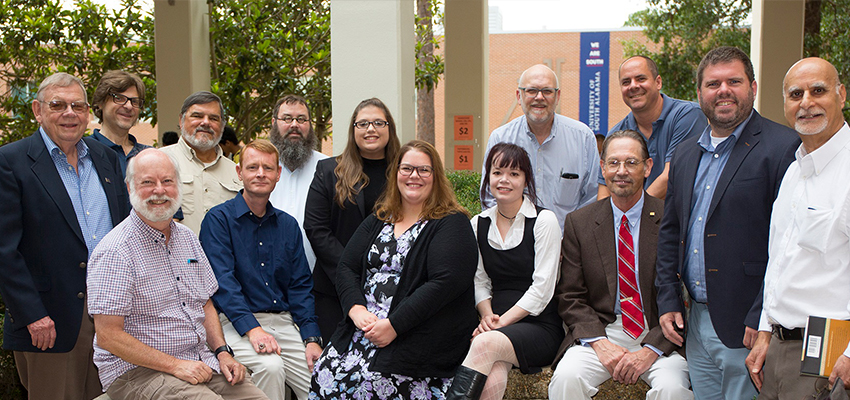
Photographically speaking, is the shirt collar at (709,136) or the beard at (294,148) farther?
the beard at (294,148)

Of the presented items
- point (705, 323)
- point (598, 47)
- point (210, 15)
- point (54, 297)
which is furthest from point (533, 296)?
point (598, 47)

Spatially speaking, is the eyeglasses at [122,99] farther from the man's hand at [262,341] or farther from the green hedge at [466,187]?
the green hedge at [466,187]

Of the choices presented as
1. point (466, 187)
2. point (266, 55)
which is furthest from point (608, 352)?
point (266, 55)

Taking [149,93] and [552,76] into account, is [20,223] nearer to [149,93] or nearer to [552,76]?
[552,76]

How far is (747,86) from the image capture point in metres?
3.63

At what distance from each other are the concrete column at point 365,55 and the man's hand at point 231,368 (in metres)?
3.30

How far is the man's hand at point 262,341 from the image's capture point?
415 cm

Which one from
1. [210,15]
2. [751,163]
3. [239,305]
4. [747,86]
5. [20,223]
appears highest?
[210,15]

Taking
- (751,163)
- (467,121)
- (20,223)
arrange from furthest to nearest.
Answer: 1. (467,121)
2. (20,223)
3. (751,163)

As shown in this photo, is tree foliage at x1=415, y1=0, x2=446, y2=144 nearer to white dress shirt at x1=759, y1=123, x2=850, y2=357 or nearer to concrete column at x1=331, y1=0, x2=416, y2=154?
concrete column at x1=331, y1=0, x2=416, y2=154

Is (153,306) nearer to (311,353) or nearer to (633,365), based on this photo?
(311,353)

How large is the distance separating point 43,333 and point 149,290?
0.76m

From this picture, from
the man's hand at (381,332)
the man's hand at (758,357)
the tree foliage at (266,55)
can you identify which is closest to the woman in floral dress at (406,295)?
the man's hand at (381,332)

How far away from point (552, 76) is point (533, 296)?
1.74m
